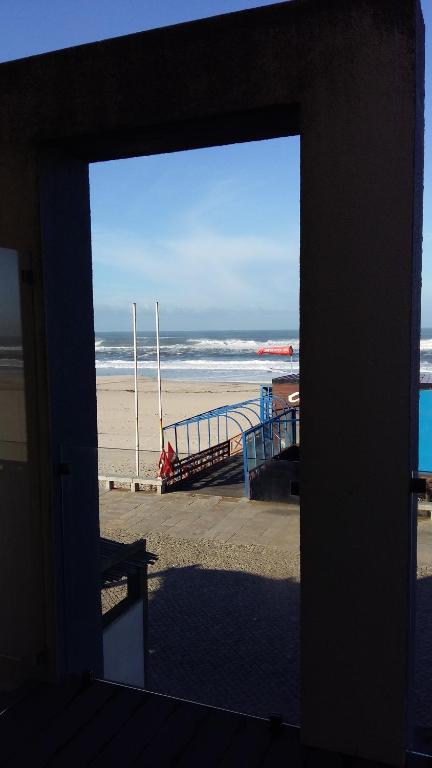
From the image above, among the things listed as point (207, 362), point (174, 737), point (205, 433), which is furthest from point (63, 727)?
point (207, 362)

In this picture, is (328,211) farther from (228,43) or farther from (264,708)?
(264,708)

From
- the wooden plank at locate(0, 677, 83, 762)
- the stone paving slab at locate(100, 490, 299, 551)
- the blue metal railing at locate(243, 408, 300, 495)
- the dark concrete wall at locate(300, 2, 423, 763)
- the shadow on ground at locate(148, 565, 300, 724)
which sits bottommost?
the shadow on ground at locate(148, 565, 300, 724)

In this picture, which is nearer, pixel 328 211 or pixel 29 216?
pixel 328 211

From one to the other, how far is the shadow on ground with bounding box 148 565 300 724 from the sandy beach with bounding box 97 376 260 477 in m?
6.34

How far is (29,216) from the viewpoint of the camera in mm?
3049

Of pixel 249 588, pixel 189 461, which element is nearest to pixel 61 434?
pixel 249 588

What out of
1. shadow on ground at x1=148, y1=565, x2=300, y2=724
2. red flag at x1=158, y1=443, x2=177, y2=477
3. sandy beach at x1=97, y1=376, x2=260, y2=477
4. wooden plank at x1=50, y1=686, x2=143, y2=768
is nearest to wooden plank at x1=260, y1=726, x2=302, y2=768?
wooden plank at x1=50, y1=686, x2=143, y2=768

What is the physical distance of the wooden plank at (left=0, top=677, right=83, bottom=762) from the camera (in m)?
2.75

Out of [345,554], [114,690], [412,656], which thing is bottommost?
[114,690]

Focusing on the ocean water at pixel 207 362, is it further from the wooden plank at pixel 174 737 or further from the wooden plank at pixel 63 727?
the wooden plank at pixel 174 737

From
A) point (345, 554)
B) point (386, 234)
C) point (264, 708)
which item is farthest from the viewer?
point (264, 708)

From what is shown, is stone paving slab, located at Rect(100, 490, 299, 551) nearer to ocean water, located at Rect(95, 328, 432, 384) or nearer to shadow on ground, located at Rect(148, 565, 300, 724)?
shadow on ground, located at Rect(148, 565, 300, 724)

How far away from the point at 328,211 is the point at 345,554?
A: 1.44m

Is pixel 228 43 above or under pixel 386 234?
above
